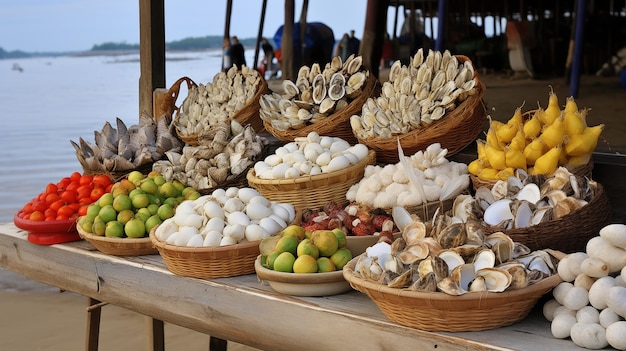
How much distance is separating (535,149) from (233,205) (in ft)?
3.66

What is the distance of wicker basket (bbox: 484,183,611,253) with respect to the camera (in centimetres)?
243

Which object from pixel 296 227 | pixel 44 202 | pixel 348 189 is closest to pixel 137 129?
pixel 44 202

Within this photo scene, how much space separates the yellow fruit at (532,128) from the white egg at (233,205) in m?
1.10

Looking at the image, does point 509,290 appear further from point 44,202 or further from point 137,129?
point 137,129

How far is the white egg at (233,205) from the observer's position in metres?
3.01

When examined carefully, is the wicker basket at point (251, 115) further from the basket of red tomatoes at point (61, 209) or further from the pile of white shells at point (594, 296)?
the pile of white shells at point (594, 296)

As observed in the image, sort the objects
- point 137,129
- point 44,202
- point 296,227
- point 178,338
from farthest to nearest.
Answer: point 178,338 < point 137,129 < point 44,202 < point 296,227

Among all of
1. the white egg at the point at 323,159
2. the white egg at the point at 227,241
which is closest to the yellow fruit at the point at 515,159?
the white egg at the point at 323,159

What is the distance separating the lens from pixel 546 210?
8.25ft

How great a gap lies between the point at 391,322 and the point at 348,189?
111cm

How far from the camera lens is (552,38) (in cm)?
1683

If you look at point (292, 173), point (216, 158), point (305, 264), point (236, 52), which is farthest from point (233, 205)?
point (236, 52)

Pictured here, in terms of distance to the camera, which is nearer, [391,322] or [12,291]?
[391,322]

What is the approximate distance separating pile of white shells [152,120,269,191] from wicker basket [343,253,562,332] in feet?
5.07
